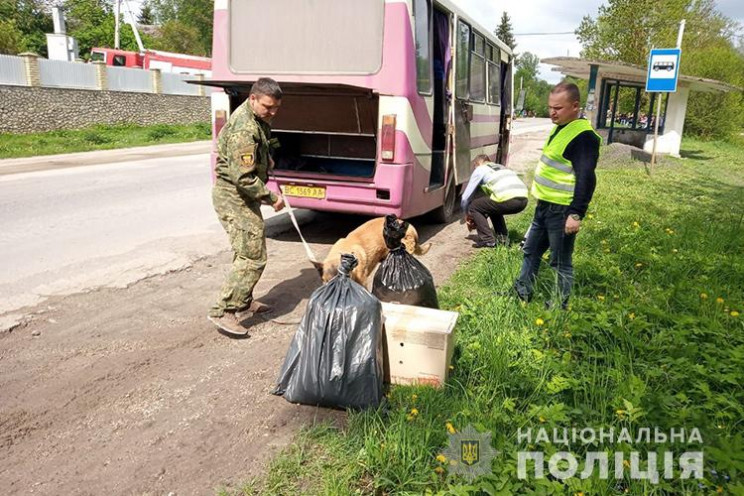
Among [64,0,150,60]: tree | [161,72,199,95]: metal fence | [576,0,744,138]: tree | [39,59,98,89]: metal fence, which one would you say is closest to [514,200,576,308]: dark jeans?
[39,59,98,89]: metal fence

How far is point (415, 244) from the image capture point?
5363mm

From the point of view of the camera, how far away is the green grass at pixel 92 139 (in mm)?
15938

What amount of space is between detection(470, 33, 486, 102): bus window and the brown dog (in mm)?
4247

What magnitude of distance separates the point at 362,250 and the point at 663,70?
10.9 m

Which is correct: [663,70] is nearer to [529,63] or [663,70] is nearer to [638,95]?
[638,95]

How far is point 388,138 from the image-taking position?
582 centimetres

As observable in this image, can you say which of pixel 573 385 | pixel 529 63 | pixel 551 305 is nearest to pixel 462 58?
pixel 551 305

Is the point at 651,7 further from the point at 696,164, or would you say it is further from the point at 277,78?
the point at 277,78

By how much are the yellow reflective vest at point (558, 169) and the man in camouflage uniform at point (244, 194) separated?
205 centimetres

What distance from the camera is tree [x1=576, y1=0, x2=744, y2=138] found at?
27312 mm

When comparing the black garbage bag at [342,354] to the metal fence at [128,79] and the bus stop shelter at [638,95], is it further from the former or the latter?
the metal fence at [128,79]

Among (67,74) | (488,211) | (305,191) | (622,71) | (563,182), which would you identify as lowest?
(488,211)

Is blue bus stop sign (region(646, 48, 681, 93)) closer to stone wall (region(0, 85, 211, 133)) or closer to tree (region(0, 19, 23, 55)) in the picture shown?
stone wall (region(0, 85, 211, 133))

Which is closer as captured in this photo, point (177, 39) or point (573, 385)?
point (573, 385)
